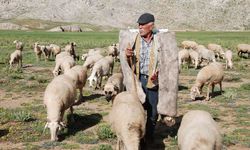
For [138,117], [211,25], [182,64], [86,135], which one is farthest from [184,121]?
[211,25]

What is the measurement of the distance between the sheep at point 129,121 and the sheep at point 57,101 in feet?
6.97

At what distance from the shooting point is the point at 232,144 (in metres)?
11.1

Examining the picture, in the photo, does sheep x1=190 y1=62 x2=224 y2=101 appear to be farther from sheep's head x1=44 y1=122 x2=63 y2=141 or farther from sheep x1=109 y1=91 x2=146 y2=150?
sheep x1=109 y1=91 x2=146 y2=150

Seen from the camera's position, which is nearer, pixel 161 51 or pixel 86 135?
pixel 161 51

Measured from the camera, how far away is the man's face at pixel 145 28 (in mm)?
9562

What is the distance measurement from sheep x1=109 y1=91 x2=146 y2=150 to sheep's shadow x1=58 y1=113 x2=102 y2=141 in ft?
9.48

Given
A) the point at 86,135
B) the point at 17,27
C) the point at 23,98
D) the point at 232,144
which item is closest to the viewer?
the point at 232,144

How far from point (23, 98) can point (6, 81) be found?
15.2 ft

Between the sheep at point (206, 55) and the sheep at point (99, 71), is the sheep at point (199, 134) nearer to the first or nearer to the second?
the sheep at point (99, 71)

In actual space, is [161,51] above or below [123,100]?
above

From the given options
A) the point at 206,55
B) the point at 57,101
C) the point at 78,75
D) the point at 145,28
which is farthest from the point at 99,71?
the point at 206,55

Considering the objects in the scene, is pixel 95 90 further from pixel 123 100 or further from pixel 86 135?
pixel 123 100

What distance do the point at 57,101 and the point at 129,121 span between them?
3.51 m

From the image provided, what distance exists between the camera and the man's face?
9.56 meters
